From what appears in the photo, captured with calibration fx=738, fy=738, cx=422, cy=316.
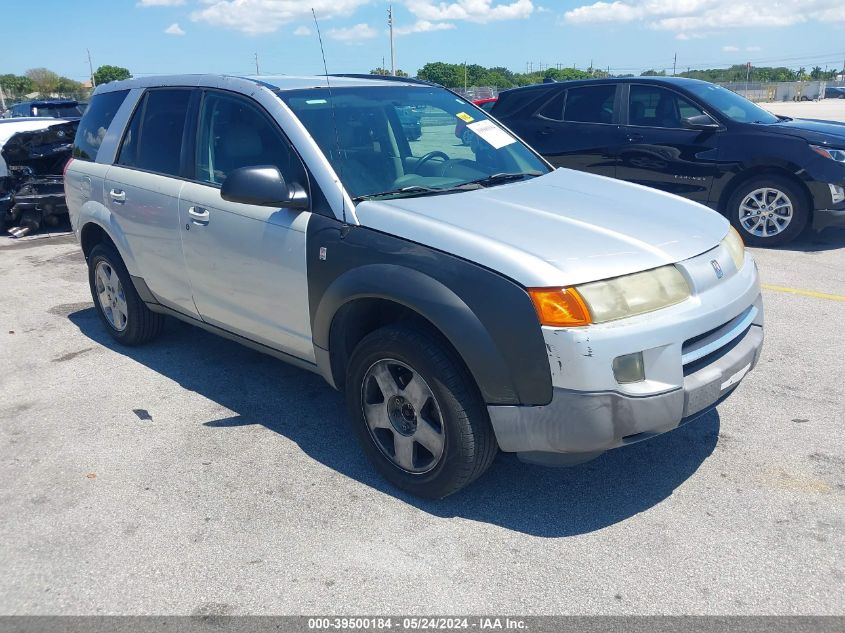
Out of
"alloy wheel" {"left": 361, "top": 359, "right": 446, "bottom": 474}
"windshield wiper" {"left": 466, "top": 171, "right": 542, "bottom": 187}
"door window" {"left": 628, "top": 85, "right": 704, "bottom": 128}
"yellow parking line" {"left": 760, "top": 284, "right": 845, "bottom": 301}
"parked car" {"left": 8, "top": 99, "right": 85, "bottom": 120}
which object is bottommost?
"yellow parking line" {"left": 760, "top": 284, "right": 845, "bottom": 301}

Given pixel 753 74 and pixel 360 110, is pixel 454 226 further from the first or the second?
pixel 753 74

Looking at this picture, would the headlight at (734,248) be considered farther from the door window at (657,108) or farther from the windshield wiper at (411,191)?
the door window at (657,108)

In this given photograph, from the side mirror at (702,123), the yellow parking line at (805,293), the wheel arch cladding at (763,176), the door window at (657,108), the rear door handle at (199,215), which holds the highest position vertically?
the door window at (657,108)

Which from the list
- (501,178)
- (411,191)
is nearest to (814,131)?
(501,178)

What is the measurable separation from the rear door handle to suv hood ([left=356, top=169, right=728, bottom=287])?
1.13 m

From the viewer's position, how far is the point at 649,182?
8328 millimetres

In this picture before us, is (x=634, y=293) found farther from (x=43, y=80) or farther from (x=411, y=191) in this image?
(x=43, y=80)

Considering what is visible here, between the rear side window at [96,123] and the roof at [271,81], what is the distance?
32 cm

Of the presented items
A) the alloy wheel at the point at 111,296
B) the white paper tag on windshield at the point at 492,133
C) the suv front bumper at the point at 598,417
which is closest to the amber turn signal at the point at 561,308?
the suv front bumper at the point at 598,417

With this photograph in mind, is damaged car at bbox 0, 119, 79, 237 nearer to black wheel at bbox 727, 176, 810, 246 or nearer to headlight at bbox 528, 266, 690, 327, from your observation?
black wheel at bbox 727, 176, 810, 246

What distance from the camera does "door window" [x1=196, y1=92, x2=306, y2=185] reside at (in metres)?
3.73

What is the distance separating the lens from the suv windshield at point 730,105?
26.0ft

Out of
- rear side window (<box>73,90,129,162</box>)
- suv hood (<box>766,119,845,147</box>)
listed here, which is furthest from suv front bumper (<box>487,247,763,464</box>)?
suv hood (<box>766,119,845,147</box>)

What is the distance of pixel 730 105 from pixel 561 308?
653 centimetres
